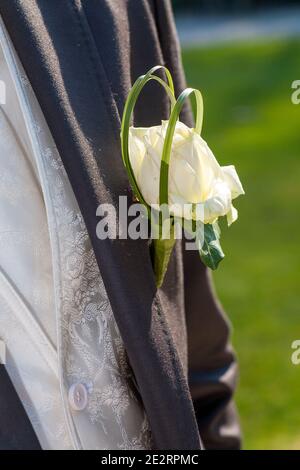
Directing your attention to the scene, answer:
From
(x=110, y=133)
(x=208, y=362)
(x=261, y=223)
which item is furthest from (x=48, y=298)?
(x=261, y=223)

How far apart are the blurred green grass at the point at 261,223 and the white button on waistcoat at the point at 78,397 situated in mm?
2056

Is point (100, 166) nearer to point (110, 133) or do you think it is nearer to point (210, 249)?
point (110, 133)

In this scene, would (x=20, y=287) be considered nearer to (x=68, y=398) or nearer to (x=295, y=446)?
(x=68, y=398)

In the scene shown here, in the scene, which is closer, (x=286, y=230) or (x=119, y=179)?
(x=119, y=179)

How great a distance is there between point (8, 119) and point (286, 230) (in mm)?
4140

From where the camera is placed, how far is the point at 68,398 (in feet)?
4.09

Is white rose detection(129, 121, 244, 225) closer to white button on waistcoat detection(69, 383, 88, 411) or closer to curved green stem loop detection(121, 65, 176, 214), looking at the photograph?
curved green stem loop detection(121, 65, 176, 214)

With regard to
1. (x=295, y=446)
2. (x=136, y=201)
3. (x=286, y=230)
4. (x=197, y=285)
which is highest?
(x=136, y=201)

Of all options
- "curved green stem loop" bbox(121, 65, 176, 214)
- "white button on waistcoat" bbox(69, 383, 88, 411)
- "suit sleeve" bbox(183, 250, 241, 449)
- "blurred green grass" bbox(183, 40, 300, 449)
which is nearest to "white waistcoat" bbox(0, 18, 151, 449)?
"white button on waistcoat" bbox(69, 383, 88, 411)

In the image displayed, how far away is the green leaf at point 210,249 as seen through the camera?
116cm

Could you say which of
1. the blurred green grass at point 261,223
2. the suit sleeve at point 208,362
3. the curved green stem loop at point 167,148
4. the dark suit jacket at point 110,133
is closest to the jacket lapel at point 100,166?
the dark suit jacket at point 110,133
